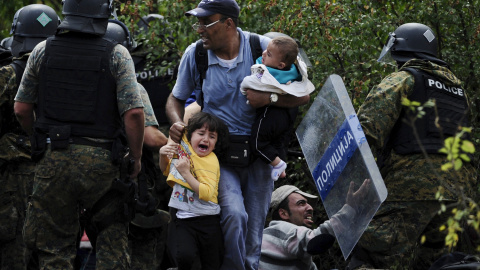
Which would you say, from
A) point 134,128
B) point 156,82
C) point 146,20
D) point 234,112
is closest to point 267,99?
point 234,112

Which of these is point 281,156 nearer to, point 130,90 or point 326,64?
point 130,90

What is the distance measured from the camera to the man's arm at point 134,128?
5.77 meters

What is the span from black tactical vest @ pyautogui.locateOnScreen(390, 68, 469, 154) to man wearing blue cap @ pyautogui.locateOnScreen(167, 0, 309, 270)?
0.79 meters

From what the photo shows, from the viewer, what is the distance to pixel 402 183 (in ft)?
19.5

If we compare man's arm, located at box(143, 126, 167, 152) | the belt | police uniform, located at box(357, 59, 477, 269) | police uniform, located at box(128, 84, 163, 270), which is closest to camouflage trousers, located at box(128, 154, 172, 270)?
police uniform, located at box(128, 84, 163, 270)

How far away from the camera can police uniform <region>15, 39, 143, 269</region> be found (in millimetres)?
5691

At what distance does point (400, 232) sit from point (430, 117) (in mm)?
804

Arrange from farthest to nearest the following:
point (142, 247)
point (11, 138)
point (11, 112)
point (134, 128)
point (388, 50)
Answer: point (142, 247)
point (11, 138)
point (11, 112)
point (388, 50)
point (134, 128)

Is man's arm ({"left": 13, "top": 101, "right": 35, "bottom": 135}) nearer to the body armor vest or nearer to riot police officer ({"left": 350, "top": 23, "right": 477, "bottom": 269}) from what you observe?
riot police officer ({"left": 350, "top": 23, "right": 477, "bottom": 269})

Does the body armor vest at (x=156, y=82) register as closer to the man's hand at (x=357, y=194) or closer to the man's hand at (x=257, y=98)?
the man's hand at (x=257, y=98)

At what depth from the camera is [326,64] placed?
7.84 m

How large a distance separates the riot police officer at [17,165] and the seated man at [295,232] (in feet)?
6.48

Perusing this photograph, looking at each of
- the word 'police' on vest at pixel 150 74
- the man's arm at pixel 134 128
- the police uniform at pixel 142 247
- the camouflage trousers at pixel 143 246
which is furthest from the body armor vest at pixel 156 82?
the man's arm at pixel 134 128

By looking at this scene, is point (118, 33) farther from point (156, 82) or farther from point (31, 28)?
point (156, 82)
